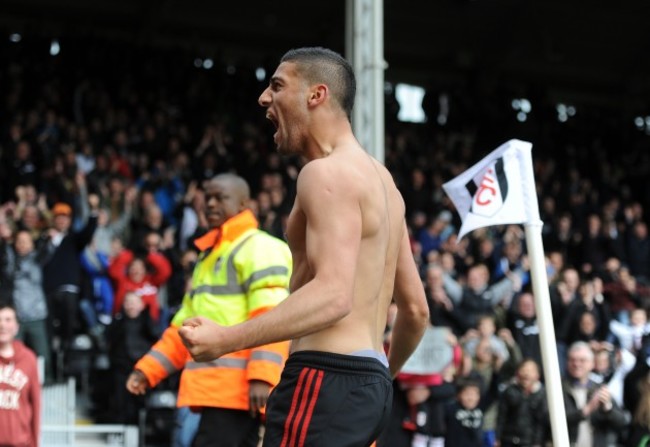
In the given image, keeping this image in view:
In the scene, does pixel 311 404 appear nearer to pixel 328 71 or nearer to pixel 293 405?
pixel 293 405

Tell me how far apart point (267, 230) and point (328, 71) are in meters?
9.59

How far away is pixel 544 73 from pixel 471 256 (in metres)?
12.3

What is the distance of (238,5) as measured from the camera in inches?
926

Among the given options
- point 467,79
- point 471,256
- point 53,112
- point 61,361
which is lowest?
point 61,361

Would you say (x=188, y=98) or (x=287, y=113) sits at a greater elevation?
(x=188, y=98)

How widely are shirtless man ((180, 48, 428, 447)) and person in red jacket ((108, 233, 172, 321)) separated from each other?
8.38 metres

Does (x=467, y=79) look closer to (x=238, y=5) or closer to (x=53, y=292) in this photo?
(x=238, y=5)

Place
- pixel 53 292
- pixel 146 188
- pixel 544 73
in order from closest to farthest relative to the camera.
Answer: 1. pixel 53 292
2. pixel 146 188
3. pixel 544 73

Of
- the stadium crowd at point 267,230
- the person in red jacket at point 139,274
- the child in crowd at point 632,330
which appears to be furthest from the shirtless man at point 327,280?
the child in crowd at point 632,330

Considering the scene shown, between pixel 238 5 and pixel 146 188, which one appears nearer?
pixel 146 188

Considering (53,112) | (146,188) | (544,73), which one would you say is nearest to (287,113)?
(146,188)

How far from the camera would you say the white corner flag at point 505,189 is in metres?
5.55

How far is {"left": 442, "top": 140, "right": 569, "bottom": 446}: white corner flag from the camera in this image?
17.1 ft

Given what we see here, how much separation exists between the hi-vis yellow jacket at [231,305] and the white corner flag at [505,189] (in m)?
0.90
